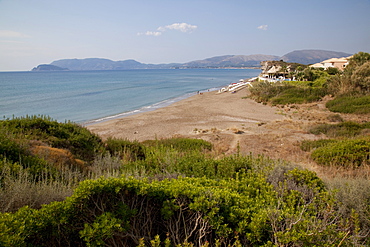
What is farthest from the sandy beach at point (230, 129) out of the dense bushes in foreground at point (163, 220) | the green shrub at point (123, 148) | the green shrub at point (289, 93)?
the dense bushes in foreground at point (163, 220)

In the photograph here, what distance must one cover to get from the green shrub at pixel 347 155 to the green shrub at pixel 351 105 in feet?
49.3

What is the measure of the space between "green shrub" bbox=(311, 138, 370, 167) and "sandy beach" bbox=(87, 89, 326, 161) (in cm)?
79

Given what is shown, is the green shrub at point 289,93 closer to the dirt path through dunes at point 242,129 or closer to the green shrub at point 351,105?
the dirt path through dunes at point 242,129

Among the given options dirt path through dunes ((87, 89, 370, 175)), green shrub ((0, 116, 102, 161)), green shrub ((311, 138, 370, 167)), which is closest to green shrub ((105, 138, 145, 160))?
green shrub ((0, 116, 102, 161))

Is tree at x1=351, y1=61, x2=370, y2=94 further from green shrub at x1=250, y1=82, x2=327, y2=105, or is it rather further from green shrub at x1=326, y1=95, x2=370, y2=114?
green shrub at x1=250, y1=82, x2=327, y2=105

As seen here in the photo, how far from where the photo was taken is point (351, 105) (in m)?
22.3

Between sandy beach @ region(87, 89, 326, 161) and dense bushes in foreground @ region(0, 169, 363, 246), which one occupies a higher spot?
dense bushes in foreground @ region(0, 169, 363, 246)

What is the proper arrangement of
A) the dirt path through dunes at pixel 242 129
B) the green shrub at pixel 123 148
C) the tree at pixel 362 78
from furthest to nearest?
the tree at pixel 362 78 < the dirt path through dunes at pixel 242 129 < the green shrub at pixel 123 148

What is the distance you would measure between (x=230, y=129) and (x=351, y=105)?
511 inches

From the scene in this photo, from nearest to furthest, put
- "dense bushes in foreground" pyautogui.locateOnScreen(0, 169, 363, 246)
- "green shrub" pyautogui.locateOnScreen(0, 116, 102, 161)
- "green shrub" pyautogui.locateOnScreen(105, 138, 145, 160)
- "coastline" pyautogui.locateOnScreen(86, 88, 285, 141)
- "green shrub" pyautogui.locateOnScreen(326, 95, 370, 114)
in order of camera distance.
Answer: "dense bushes in foreground" pyautogui.locateOnScreen(0, 169, 363, 246)
"green shrub" pyautogui.locateOnScreen(0, 116, 102, 161)
"green shrub" pyautogui.locateOnScreen(105, 138, 145, 160)
"coastline" pyautogui.locateOnScreen(86, 88, 285, 141)
"green shrub" pyautogui.locateOnScreen(326, 95, 370, 114)

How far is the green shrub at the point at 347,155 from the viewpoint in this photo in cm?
738

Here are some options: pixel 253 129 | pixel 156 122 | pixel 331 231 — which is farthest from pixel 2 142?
pixel 156 122

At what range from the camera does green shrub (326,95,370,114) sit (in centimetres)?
2081

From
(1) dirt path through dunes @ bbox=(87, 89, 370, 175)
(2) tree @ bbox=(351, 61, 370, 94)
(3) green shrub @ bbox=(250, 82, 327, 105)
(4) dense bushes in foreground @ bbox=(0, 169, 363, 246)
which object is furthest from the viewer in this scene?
(3) green shrub @ bbox=(250, 82, 327, 105)
